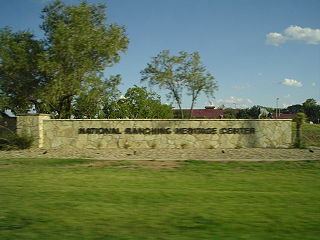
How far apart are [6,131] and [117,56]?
30.4ft

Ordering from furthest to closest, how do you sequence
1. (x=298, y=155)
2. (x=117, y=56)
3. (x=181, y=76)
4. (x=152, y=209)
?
(x=181, y=76)
(x=117, y=56)
(x=298, y=155)
(x=152, y=209)

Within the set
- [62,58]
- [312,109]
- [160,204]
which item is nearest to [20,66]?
[62,58]

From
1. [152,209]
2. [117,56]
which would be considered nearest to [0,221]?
[152,209]

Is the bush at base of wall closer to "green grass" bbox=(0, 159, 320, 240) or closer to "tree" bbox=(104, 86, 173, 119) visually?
"green grass" bbox=(0, 159, 320, 240)

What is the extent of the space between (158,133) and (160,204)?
14576 mm

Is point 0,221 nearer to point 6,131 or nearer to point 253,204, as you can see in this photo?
point 253,204

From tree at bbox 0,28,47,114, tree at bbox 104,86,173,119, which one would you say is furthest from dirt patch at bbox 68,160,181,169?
tree at bbox 104,86,173,119

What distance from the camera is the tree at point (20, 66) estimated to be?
23.3 meters

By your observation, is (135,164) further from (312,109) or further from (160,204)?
(312,109)

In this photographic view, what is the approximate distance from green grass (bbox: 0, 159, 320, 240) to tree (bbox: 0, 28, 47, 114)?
13.0 m

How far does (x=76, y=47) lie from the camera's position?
22.8 m

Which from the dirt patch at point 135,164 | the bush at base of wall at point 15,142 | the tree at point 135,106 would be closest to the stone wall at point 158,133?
the bush at base of wall at point 15,142

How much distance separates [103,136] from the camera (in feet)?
71.5

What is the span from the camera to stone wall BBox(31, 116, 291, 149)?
2159 cm
